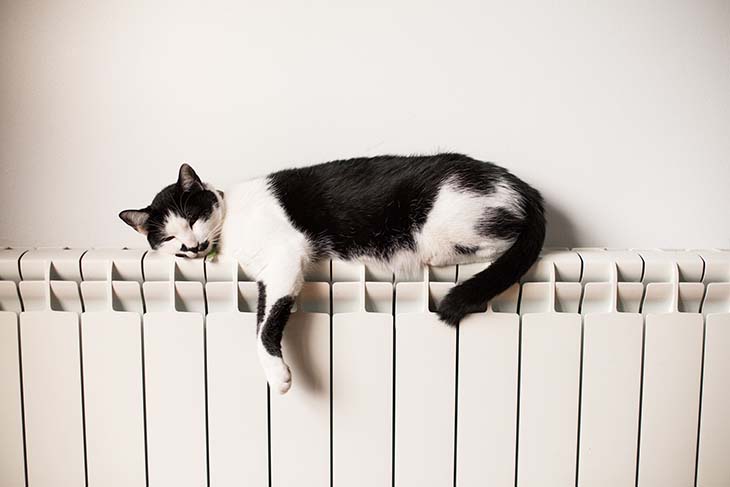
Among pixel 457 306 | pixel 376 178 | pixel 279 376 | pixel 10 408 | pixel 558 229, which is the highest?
pixel 376 178

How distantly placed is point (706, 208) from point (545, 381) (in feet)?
1.72

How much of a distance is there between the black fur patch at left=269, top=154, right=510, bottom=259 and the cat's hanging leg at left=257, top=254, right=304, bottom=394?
0.08 metres

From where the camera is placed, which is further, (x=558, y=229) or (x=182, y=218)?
(x=558, y=229)

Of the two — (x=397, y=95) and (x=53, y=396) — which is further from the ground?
(x=397, y=95)

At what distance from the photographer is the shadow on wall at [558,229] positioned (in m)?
1.06

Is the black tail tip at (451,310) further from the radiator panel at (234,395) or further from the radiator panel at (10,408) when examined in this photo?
the radiator panel at (10,408)

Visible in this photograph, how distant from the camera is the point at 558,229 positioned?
107 cm

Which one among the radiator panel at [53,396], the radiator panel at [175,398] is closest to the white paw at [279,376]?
the radiator panel at [175,398]

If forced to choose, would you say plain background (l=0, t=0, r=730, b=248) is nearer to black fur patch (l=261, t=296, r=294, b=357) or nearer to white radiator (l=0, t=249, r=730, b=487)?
white radiator (l=0, t=249, r=730, b=487)

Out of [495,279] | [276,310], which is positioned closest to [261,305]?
[276,310]

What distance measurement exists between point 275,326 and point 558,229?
611mm

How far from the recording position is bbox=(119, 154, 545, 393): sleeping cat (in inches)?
33.8

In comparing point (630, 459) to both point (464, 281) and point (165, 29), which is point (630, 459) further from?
point (165, 29)

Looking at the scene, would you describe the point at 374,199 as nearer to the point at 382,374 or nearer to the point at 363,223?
the point at 363,223
